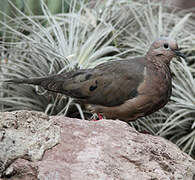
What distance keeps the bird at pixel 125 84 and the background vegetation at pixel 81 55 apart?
0.25m

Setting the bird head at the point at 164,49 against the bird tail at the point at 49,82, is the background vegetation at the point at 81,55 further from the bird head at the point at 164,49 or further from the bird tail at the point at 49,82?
the bird head at the point at 164,49

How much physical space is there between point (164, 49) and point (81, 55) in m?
0.95

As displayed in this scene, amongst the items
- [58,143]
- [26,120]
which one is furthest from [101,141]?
[26,120]

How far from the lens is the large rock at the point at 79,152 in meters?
1.94

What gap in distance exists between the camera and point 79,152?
6.70ft

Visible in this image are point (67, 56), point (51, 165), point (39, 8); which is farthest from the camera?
point (39, 8)

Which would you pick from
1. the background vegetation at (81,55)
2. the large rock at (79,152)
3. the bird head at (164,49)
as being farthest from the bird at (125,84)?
the large rock at (79,152)

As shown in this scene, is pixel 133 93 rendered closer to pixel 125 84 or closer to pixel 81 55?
pixel 125 84

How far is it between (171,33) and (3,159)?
2934mm

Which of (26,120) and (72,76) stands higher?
(26,120)

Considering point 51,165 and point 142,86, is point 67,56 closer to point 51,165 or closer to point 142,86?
point 142,86

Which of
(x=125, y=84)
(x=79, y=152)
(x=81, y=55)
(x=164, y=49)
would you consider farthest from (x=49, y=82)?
(x=79, y=152)

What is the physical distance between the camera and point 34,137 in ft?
6.85

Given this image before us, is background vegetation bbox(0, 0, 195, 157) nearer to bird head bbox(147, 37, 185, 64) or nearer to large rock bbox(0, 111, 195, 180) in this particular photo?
bird head bbox(147, 37, 185, 64)
